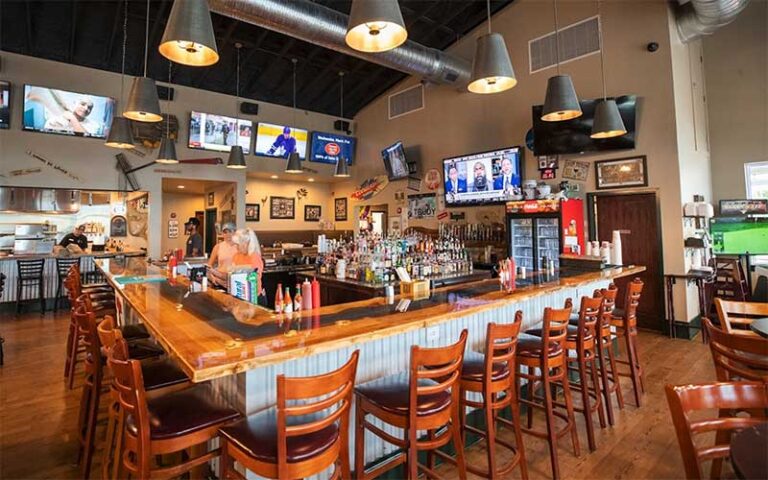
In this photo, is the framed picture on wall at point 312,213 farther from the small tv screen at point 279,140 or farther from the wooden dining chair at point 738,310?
the wooden dining chair at point 738,310

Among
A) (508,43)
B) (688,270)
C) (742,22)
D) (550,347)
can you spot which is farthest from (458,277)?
(742,22)

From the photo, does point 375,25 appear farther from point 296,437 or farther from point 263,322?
point 296,437

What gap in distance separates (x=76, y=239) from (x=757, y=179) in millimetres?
13048

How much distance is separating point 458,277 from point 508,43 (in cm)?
526

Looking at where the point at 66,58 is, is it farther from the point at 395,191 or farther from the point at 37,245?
the point at 395,191

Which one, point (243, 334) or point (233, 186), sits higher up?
point (233, 186)

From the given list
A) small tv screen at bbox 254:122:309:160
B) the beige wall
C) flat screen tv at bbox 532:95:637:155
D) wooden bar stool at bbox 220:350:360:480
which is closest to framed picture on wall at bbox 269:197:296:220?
small tv screen at bbox 254:122:309:160

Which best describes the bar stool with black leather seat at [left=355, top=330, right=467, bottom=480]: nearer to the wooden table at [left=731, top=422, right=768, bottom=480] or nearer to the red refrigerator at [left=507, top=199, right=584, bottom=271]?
the wooden table at [left=731, top=422, right=768, bottom=480]

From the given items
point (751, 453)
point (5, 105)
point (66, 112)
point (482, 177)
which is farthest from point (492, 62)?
point (5, 105)

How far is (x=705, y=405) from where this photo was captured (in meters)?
1.45

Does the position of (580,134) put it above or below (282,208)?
above

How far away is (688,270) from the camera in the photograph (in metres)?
5.70

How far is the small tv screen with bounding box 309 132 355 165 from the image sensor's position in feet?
33.9

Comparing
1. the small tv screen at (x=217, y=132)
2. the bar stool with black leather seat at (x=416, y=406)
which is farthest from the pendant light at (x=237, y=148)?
the bar stool with black leather seat at (x=416, y=406)
